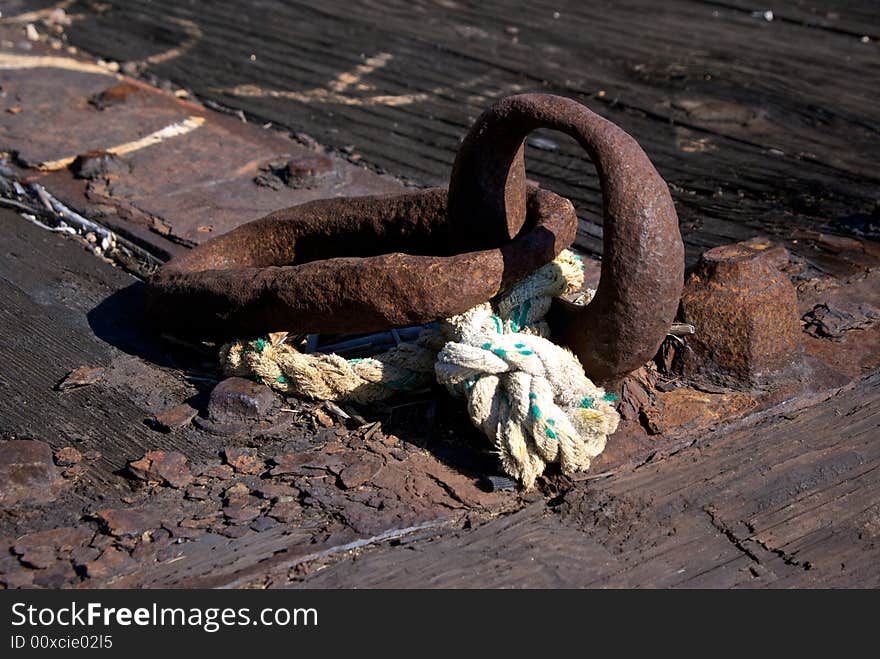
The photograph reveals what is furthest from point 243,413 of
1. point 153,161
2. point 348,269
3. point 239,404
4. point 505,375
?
point 153,161

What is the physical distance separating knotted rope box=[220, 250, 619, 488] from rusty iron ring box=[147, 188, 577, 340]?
97 millimetres

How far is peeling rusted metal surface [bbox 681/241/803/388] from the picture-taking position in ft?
10.3

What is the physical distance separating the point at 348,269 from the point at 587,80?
3.51m

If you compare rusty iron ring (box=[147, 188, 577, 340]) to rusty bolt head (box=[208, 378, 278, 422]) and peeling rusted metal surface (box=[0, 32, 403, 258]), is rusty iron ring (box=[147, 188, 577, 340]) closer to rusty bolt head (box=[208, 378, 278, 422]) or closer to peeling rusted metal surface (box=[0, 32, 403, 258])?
rusty bolt head (box=[208, 378, 278, 422])

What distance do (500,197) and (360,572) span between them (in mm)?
1216

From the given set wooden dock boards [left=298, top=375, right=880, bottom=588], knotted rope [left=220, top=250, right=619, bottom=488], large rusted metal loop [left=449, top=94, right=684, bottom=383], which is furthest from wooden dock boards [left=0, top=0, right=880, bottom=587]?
large rusted metal loop [left=449, top=94, right=684, bottom=383]

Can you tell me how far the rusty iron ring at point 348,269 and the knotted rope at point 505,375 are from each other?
0.10m

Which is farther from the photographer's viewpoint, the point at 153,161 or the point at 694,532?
the point at 153,161

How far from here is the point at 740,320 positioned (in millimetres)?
3150

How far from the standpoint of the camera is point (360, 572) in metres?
2.53

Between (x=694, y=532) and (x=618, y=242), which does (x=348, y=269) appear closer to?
(x=618, y=242)

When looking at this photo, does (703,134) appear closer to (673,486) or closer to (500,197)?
(500,197)

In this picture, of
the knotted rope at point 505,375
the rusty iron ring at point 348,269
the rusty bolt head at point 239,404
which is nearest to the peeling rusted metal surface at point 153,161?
the rusty iron ring at point 348,269
